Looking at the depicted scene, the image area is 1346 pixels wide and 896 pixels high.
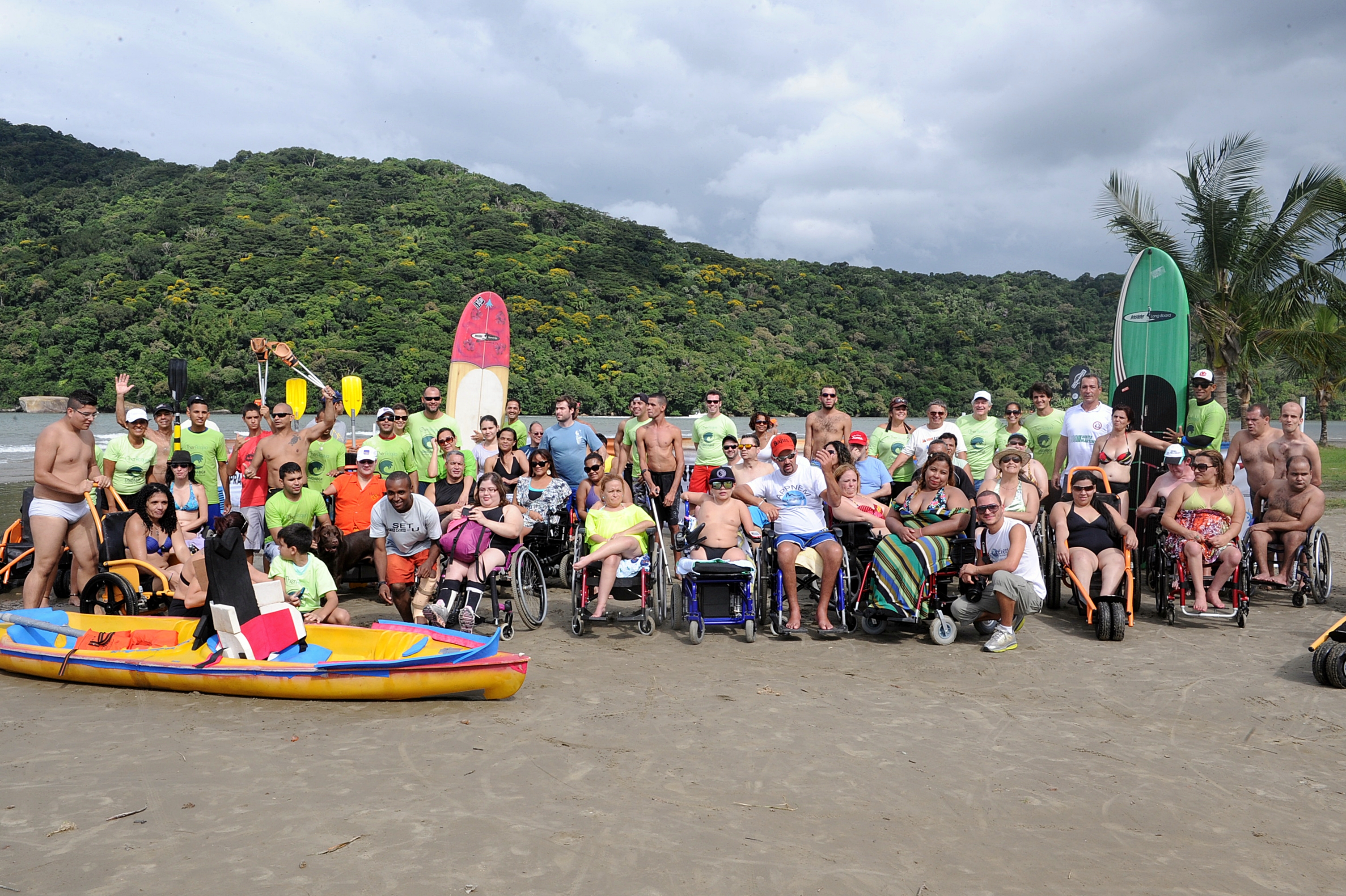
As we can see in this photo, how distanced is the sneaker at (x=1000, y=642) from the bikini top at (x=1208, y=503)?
1.90m

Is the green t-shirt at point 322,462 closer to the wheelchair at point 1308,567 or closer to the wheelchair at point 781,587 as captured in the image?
the wheelchair at point 781,587

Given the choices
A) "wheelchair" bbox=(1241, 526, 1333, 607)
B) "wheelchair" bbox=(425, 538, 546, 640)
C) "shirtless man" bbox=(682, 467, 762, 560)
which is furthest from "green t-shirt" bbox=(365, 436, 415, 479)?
"wheelchair" bbox=(1241, 526, 1333, 607)

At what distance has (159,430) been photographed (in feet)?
24.4

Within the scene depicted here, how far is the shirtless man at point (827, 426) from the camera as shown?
814 centimetres

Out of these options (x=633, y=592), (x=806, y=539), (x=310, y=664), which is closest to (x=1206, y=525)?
(x=806, y=539)

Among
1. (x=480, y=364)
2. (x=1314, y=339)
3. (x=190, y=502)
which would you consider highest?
(x=1314, y=339)

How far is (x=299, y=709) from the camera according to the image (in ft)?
14.8

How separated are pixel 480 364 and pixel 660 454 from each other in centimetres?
401

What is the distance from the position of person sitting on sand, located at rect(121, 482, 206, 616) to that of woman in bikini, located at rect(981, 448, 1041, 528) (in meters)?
5.63

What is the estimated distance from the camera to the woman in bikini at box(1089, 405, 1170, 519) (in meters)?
7.12

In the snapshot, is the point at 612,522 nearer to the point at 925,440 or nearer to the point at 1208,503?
the point at 925,440

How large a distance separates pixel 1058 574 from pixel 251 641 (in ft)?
18.6

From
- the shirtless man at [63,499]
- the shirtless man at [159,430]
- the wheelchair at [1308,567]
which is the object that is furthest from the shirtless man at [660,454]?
the wheelchair at [1308,567]

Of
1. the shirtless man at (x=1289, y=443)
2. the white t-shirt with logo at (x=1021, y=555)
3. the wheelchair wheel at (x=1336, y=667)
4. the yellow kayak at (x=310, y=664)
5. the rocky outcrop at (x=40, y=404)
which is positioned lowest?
the yellow kayak at (x=310, y=664)
